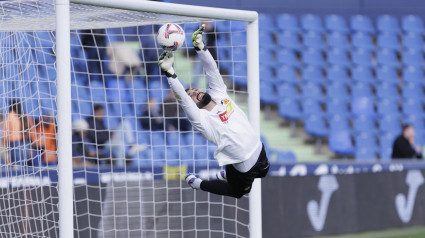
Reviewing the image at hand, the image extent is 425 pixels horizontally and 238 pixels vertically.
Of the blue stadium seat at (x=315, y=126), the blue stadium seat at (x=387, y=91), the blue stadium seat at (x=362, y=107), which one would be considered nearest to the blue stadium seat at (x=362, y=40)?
the blue stadium seat at (x=387, y=91)

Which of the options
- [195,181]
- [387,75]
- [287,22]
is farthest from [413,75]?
[195,181]

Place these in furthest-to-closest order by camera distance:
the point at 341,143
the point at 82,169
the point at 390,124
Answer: the point at 390,124, the point at 341,143, the point at 82,169

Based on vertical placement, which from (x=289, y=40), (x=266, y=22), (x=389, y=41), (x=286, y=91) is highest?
(x=266, y=22)

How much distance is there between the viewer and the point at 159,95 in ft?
33.7

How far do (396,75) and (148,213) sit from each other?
7.11 metres

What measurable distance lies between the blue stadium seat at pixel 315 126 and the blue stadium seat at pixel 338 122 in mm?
135

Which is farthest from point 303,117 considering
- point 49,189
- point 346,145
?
point 49,189

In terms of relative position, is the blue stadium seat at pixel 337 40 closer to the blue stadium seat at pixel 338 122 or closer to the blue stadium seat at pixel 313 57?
the blue stadium seat at pixel 313 57

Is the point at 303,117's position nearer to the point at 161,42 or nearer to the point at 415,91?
the point at 415,91

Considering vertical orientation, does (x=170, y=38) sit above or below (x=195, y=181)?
above

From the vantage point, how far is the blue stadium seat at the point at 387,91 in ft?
42.7

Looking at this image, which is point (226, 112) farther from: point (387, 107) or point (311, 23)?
point (387, 107)

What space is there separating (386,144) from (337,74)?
1392 millimetres

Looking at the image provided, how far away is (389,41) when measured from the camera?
13430mm
